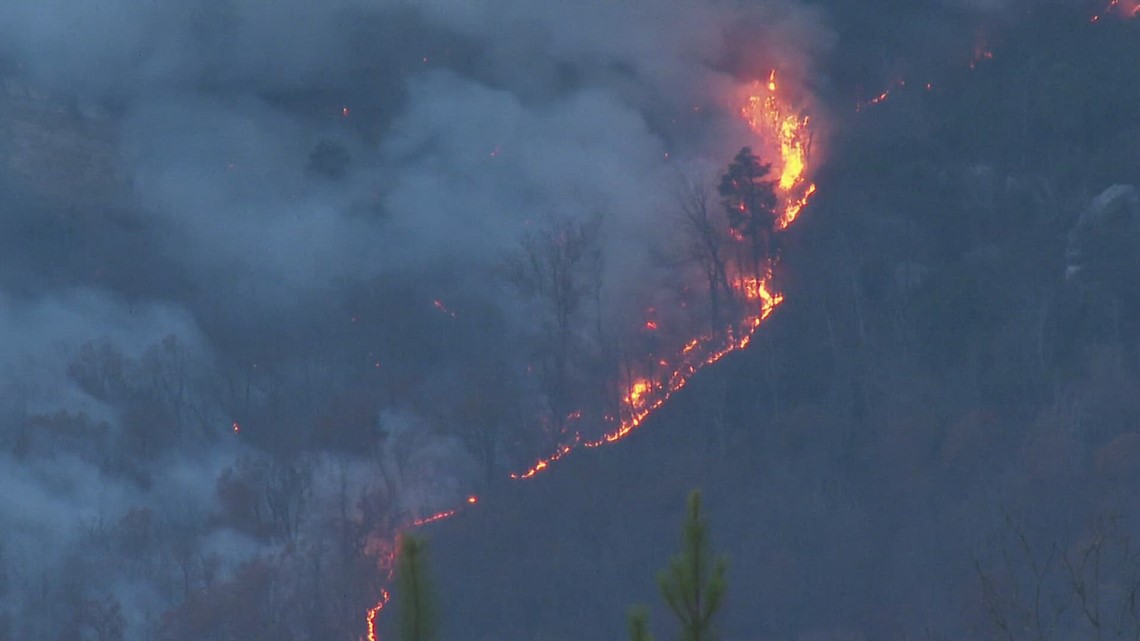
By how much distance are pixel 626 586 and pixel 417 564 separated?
136ft

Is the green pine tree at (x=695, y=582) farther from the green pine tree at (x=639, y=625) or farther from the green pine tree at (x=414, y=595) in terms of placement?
the green pine tree at (x=414, y=595)

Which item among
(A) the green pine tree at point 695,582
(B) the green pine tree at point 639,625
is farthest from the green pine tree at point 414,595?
(A) the green pine tree at point 695,582

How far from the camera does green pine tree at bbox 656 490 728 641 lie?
20.8 ft

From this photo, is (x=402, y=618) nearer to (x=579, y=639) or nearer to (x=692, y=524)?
(x=692, y=524)

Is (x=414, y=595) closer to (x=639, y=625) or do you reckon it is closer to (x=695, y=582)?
(x=639, y=625)

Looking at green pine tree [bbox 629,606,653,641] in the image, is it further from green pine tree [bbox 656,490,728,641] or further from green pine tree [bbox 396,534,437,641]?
green pine tree [bbox 396,534,437,641]

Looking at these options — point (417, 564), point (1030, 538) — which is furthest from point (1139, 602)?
point (417, 564)

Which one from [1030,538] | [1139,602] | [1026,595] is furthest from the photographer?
[1030,538]

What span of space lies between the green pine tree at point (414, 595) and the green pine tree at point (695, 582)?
3.76 ft

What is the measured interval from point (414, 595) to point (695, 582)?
54.8 inches

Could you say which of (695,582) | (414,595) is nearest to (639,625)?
(695,582)

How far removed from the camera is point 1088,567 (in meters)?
32.4

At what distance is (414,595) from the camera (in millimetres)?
6113

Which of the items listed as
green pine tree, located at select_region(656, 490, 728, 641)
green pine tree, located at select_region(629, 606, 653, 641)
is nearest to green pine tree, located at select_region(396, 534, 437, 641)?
green pine tree, located at select_region(629, 606, 653, 641)
